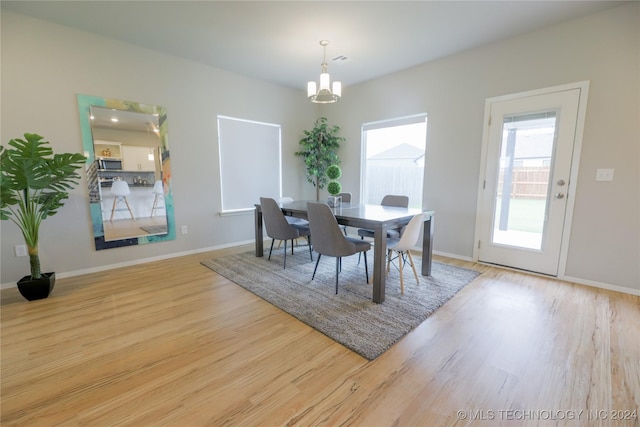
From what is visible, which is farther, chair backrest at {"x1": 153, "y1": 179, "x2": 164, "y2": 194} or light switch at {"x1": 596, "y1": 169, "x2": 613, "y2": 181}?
chair backrest at {"x1": 153, "y1": 179, "x2": 164, "y2": 194}

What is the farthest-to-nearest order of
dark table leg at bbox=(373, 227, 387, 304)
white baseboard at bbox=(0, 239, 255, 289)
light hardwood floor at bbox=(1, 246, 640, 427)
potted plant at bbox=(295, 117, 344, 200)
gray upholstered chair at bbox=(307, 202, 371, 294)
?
1. potted plant at bbox=(295, 117, 344, 200)
2. white baseboard at bbox=(0, 239, 255, 289)
3. gray upholstered chair at bbox=(307, 202, 371, 294)
4. dark table leg at bbox=(373, 227, 387, 304)
5. light hardwood floor at bbox=(1, 246, 640, 427)

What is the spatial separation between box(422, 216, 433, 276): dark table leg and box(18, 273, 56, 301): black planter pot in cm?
357

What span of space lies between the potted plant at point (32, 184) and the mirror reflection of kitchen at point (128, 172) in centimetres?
54

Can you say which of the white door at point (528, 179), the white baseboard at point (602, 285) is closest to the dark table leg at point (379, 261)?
the white door at point (528, 179)

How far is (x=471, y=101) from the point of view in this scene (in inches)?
128

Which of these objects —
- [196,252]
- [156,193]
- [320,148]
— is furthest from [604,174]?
[156,193]

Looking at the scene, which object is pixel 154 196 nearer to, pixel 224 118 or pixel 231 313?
pixel 224 118

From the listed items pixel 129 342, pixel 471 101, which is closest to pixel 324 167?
pixel 471 101

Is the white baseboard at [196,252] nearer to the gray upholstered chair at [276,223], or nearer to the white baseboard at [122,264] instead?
the white baseboard at [122,264]

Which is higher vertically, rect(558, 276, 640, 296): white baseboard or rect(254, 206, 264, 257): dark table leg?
rect(254, 206, 264, 257): dark table leg

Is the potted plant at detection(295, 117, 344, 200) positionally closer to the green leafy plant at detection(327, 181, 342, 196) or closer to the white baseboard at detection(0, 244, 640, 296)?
the green leafy plant at detection(327, 181, 342, 196)

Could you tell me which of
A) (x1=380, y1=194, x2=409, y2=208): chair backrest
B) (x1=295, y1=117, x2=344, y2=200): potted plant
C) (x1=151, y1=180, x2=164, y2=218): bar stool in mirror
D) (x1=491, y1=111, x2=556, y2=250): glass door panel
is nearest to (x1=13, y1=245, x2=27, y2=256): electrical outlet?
(x1=151, y1=180, x2=164, y2=218): bar stool in mirror

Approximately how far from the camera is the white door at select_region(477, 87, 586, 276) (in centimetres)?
270

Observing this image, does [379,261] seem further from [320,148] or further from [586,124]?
[320,148]
